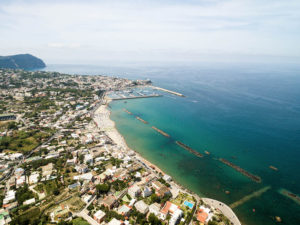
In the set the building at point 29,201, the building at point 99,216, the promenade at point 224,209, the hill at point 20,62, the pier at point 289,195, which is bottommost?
the building at point 29,201

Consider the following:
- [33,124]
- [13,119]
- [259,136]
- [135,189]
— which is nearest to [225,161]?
[259,136]

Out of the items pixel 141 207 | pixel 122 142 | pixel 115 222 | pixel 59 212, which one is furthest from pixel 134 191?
pixel 122 142

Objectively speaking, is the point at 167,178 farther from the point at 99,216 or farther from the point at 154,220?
the point at 99,216

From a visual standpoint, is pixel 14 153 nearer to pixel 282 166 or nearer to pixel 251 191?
pixel 251 191

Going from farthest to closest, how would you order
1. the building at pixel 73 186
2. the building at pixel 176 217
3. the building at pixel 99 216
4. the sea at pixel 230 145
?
the sea at pixel 230 145 < the building at pixel 73 186 < the building at pixel 99 216 < the building at pixel 176 217

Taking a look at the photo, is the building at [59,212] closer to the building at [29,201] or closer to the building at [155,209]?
the building at [29,201]

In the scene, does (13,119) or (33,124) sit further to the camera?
(13,119)

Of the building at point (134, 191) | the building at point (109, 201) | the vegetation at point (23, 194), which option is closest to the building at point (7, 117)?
the vegetation at point (23, 194)

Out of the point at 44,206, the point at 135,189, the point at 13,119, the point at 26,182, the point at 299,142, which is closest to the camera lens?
the point at 44,206
